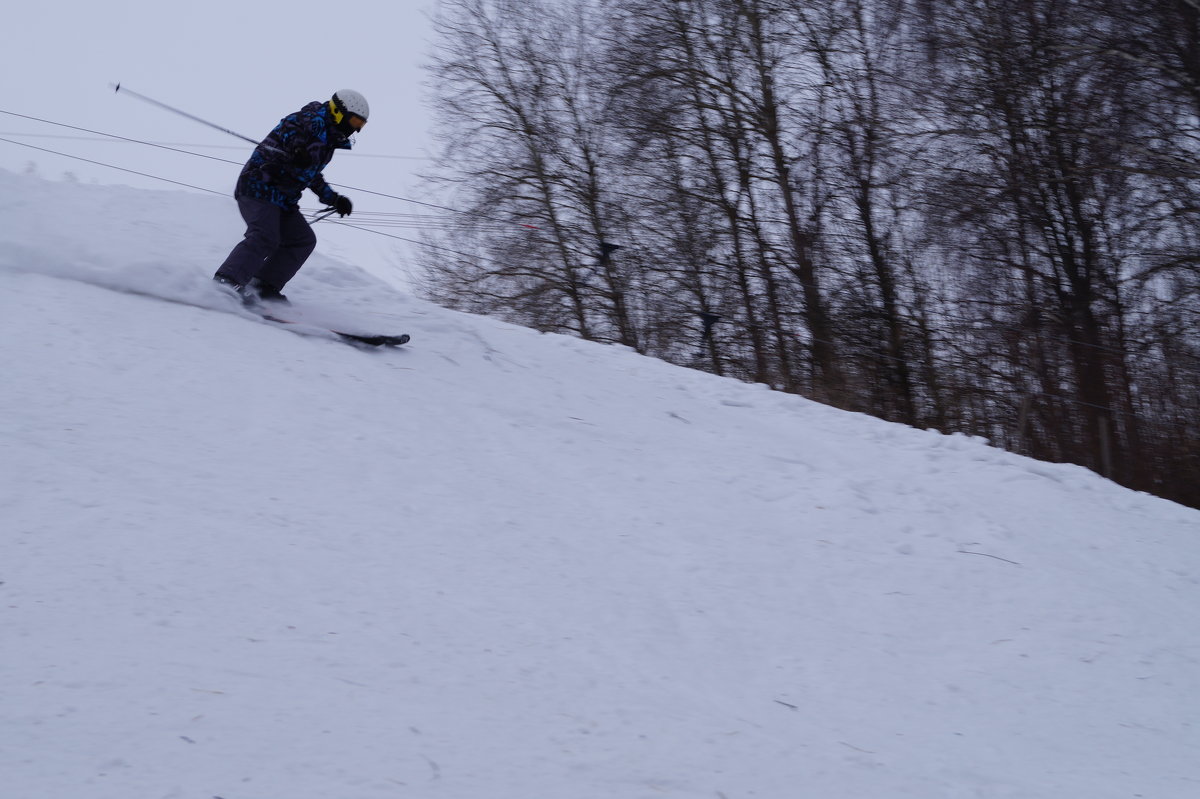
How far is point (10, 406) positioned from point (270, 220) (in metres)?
2.43

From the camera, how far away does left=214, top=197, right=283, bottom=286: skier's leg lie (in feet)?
21.0

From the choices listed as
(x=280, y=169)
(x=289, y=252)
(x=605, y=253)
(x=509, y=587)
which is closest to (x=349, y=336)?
(x=289, y=252)

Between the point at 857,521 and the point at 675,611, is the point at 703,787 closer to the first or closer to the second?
the point at 675,611

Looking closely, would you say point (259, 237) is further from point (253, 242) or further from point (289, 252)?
point (289, 252)

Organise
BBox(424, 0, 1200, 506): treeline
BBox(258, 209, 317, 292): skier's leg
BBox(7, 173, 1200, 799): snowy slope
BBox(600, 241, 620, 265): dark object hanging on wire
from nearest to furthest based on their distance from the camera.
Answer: BBox(7, 173, 1200, 799): snowy slope < BBox(258, 209, 317, 292): skier's leg < BBox(424, 0, 1200, 506): treeline < BBox(600, 241, 620, 265): dark object hanging on wire

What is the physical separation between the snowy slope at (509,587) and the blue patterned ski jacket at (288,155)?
817 mm

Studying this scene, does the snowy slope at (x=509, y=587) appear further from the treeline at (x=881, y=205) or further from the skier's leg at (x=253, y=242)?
the treeline at (x=881, y=205)

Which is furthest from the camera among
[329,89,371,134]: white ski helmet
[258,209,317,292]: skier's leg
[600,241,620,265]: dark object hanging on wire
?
[600,241,620,265]: dark object hanging on wire

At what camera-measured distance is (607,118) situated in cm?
1769

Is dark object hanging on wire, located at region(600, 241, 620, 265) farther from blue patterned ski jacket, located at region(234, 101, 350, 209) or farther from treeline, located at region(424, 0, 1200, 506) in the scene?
blue patterned ski jacket, located at region(234, 101, 350, 209)

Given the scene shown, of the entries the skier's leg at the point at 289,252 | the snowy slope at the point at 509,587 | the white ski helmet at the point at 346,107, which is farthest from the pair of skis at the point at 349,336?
the white ski helmet at the point at 346,107

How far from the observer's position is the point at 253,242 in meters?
6.39

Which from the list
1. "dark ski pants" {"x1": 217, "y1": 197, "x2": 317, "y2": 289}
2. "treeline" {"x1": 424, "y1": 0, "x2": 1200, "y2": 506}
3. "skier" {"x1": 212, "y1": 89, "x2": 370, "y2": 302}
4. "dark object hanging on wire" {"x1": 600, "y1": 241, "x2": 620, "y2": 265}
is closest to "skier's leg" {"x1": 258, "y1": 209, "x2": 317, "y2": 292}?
"dark ski pants" {"x1": 217, "y1": 197, "x2": 317, "y2": 289}

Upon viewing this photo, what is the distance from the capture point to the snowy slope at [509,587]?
2.87 meters
